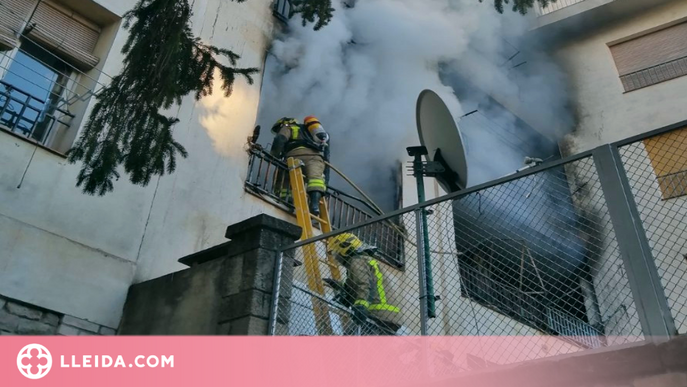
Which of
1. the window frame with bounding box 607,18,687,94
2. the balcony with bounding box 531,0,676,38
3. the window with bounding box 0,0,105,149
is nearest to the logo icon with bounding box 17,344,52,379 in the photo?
the window with bounding box 0,0,105,149

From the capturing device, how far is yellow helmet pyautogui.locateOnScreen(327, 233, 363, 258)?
19.4 ft

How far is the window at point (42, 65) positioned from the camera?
18.9ft

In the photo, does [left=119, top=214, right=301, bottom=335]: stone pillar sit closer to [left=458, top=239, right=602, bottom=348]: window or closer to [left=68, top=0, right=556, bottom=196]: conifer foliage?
[left=68, top=0, right=556, bottom=196]: conifer foliage

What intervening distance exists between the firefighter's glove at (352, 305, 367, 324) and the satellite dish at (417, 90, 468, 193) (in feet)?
4.91

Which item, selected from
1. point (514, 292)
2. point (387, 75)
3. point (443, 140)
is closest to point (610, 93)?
point (387, 75)

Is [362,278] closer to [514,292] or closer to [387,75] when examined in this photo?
[514,292]

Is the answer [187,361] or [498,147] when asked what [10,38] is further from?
[498,147]

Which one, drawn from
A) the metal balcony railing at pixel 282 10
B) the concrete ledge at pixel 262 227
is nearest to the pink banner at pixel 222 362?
the concrete ledge at pixel 262 227

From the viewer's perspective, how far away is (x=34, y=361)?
4195 millimetres

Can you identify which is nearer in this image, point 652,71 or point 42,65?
point 42,65

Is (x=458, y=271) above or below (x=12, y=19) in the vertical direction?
below

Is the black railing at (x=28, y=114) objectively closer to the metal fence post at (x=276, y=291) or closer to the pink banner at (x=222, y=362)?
the pink banner at (x=222, y=362)

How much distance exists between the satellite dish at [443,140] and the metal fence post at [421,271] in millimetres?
1413

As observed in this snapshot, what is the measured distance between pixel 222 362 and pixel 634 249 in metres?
2.70
